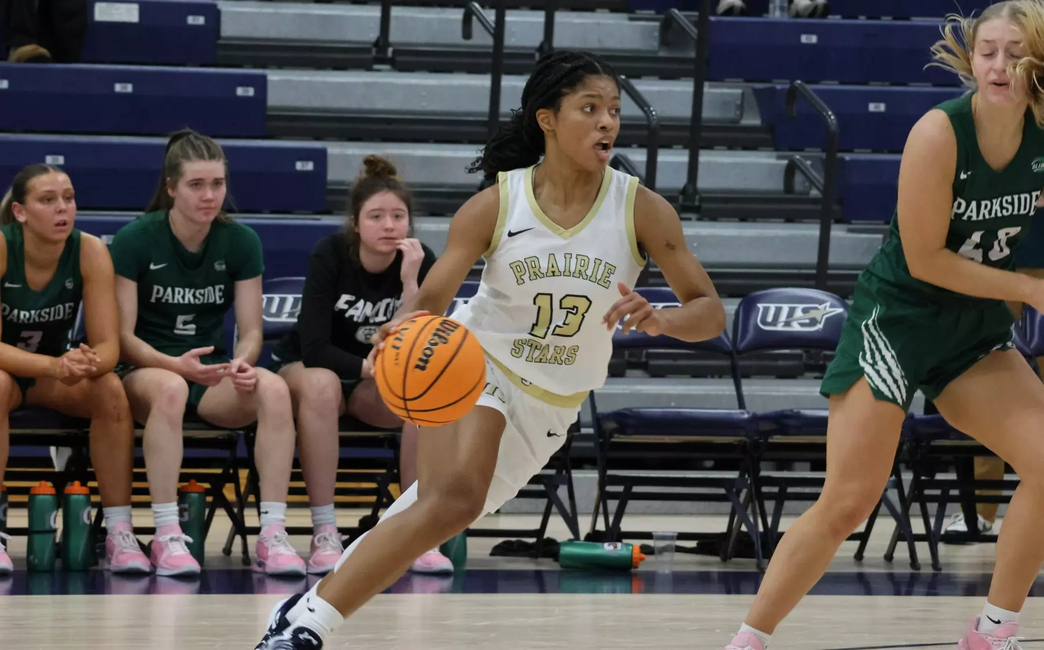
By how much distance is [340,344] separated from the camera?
5.61 metres

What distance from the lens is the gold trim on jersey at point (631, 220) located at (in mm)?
3436

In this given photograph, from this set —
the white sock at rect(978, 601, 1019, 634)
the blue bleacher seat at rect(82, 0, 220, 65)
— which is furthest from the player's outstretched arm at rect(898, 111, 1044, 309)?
the blue bleacher seat at rect(82, 0, 220, 65)

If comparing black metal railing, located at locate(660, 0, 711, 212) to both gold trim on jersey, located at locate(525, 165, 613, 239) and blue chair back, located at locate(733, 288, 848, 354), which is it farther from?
gold trim on jersey, located at locate(525, 165, 613, 239)

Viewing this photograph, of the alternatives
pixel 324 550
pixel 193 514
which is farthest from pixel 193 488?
pixel 324 550

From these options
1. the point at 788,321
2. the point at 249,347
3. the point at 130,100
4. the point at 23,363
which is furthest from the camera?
the point at 130,100

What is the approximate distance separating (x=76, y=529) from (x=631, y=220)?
2.76m

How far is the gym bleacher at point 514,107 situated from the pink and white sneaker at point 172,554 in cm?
189

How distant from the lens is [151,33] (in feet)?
27.7

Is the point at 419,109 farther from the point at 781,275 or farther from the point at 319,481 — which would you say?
the point at 319,481

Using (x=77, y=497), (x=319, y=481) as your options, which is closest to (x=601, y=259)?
(x=319, y=481)

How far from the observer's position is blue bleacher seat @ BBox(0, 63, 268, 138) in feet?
25.8

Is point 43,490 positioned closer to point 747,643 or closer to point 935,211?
point 747,643

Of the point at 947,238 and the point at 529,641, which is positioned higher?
the point at 947,238

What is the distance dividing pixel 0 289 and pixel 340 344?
49.7 inches
